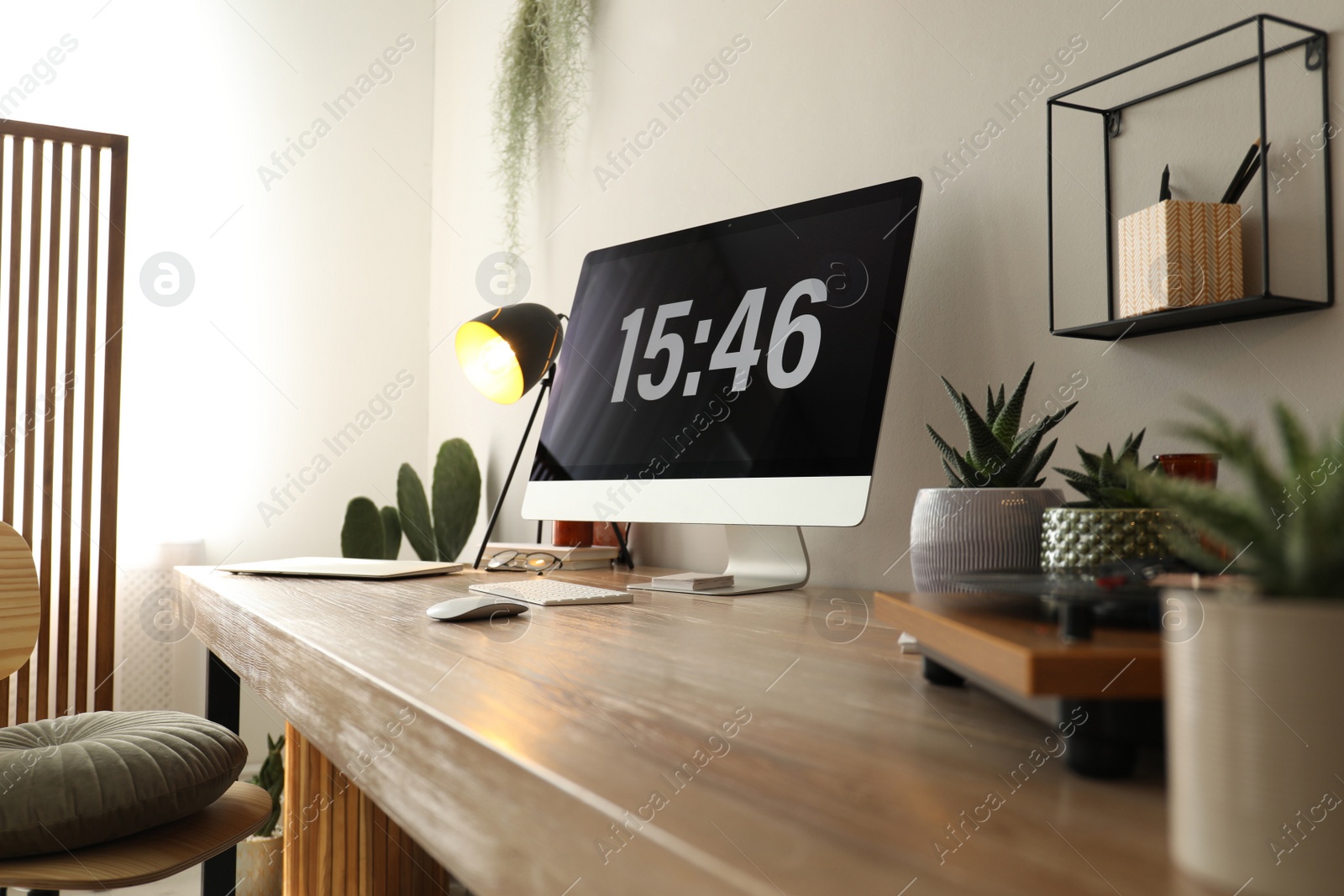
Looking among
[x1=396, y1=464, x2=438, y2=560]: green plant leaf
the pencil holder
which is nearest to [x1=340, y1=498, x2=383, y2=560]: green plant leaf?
[x1=396, y1=464, x2=438, y2=560]: green plant leaf

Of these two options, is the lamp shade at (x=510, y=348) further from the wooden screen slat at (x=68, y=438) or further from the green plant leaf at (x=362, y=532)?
the wooden screen slat at (x=68, y=438)

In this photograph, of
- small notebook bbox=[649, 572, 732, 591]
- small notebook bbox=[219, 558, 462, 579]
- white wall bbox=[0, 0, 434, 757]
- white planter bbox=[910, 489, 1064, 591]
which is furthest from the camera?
white wall bbox=[0, 0, 434, 757]

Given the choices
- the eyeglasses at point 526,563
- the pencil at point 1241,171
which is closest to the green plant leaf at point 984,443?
the pencil at point 1241,171

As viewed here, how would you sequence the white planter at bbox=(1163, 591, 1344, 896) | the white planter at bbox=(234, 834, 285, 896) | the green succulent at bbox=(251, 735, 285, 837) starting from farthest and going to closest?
the green succulent at bbox=(251, 735, 285, 837)
the white planter at bbox=(234, 834, 285, 896)
the white planter at bbox=(1163, 591, 1344, 896)

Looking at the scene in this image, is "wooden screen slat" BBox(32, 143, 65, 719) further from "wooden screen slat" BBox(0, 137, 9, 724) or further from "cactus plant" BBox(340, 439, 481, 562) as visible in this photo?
"cactus plant" BBox(340, 439, 481, 562)

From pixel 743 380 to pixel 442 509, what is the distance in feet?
5.16

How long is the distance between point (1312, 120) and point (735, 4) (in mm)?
1119

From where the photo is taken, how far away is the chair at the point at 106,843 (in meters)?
1.06

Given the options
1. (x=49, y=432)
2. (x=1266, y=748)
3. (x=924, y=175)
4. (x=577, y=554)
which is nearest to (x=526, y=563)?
(x=577, y=554)

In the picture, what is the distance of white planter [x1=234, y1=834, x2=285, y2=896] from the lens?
7.39ft

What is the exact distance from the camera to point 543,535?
2.38 metres

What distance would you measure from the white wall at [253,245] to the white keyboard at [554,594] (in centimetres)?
210

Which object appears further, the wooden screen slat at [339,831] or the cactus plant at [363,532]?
the cactus plant at [363,532]

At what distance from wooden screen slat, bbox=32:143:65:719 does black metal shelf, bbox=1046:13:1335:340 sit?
9.46 ft
